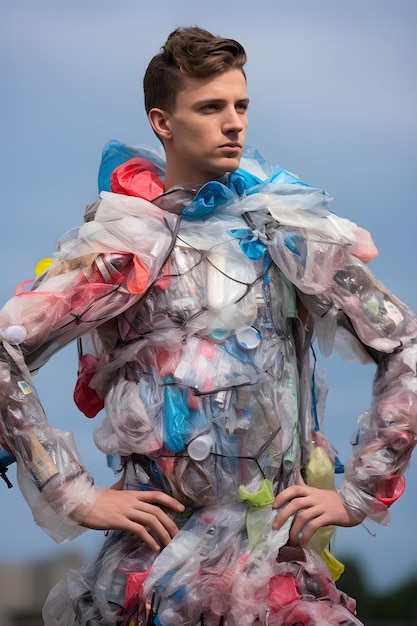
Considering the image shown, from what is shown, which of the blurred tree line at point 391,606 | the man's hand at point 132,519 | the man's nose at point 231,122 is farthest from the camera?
the blurred tree line at point 391,606

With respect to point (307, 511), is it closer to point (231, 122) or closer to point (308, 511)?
point (308, 511)

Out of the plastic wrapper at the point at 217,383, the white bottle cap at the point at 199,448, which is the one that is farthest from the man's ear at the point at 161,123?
the white bottle cap at the point at 199,448

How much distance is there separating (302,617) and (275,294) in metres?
0.58

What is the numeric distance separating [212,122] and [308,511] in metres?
0.72

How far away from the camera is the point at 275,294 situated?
8.07 ft

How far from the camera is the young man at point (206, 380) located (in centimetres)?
232

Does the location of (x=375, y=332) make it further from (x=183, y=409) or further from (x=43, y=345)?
(x=43, y=345)

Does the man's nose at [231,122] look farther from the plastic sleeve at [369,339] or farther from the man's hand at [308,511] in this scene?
the man's hand at [308,511]

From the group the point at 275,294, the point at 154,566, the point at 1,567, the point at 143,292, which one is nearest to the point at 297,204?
the point at 275,294

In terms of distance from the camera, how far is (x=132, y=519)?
7.63 ft

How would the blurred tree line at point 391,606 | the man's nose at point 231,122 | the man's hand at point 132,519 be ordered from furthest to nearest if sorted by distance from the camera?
1. the blurred tree line at point 391,606
2. the man's nose at point 231,122
3. the man's hand at point 132,519

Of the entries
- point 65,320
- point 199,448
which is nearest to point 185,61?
point 65,320

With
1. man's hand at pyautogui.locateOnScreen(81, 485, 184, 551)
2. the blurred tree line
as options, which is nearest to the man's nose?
man's hand at pyautogui.locateOnScreen(81, 485, 184, 551)

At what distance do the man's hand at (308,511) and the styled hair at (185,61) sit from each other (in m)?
0.75
